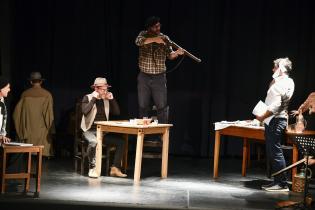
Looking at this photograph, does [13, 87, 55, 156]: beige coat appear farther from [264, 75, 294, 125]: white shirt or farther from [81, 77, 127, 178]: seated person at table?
[264, 75, 294, 125]: white shirt

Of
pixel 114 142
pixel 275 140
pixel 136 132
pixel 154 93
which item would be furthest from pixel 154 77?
pixel 275 140

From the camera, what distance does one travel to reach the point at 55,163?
26.7ft

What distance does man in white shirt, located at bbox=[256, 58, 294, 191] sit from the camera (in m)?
6.49

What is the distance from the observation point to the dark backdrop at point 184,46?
8.77m

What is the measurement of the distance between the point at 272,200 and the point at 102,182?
1889 millimetres

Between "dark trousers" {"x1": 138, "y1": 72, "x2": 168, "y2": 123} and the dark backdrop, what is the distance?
1.29 m

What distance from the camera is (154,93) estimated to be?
7.79 meters

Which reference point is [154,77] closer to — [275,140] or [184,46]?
[184,46]

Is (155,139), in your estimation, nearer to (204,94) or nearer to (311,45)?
(204,94)

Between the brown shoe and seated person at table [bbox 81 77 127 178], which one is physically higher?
seated person at table [bbox 81 77 127 178]

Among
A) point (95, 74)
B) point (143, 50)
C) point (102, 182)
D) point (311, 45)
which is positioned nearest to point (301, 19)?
point (311, 45)

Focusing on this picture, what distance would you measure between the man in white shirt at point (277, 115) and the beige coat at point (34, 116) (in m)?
3.12

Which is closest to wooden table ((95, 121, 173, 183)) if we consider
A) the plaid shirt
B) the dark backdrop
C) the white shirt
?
the plaid shirt

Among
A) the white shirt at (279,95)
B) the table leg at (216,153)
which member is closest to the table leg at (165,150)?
the table leg at (216,153)
